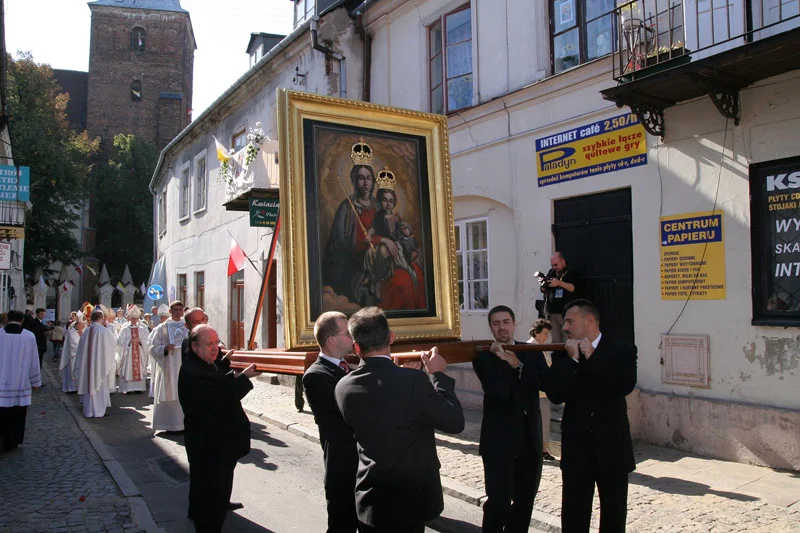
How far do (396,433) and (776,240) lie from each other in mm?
5841

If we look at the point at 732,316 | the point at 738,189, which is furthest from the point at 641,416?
the point at 738,189

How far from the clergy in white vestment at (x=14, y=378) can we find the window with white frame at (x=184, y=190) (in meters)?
15.8

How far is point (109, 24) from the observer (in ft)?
155

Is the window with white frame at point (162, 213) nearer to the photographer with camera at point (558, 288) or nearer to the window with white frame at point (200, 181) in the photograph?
the window with white frame at point (200, 181)

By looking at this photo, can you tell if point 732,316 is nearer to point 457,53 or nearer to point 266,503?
point 266,503

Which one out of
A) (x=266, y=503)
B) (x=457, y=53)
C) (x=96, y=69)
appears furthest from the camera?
(x=96, y=69)

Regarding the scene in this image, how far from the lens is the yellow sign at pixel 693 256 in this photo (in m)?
7.61

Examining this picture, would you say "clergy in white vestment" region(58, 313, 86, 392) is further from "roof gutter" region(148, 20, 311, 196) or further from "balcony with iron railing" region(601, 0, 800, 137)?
"balcony with iron railing" region(601, 0, 800, 137)

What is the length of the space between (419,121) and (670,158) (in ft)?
13.7

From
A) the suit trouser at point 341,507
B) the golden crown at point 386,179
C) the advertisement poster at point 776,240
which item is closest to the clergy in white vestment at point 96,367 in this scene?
the golden crown at point 386,179

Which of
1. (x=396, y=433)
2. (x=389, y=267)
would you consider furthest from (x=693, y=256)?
(x=396, y=433)

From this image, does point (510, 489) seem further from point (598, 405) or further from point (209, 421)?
point (209, 421)

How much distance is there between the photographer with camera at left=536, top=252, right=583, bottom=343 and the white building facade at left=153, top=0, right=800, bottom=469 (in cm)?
32

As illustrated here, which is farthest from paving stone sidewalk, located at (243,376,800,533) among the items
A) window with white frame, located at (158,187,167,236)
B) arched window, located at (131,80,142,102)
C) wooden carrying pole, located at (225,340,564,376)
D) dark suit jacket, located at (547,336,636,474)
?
arched window, located at (131,80,142,102)
